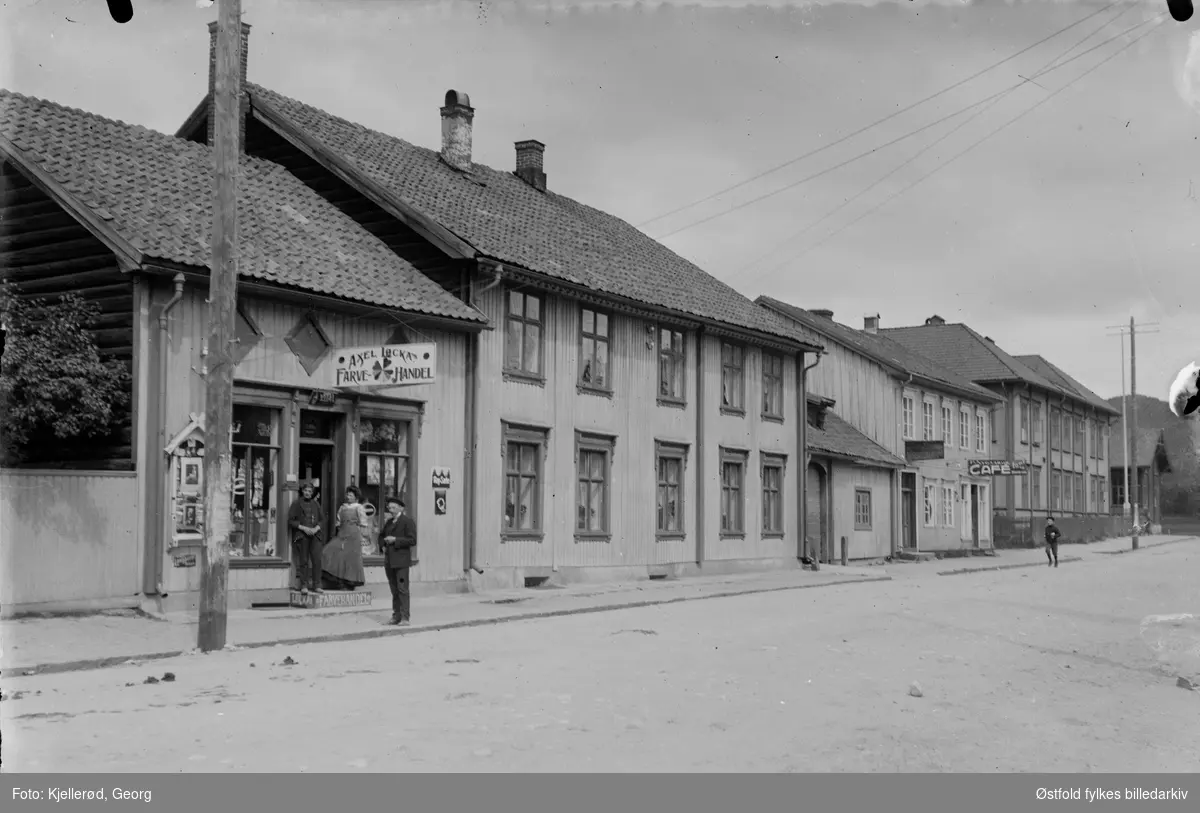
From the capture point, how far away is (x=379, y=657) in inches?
551

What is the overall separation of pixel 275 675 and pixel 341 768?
503 cm

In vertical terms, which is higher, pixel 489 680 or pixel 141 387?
pixel 141 387

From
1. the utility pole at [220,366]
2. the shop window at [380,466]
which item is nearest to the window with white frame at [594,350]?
the shop window at [380,466]

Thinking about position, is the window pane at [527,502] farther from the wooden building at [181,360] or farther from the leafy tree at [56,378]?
the leafy tree at [56,378]

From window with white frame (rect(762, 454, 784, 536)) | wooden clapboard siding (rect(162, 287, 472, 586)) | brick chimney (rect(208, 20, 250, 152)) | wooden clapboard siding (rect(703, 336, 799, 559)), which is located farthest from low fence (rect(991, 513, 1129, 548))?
brick chimney (rect(208, 20, 250, 152))

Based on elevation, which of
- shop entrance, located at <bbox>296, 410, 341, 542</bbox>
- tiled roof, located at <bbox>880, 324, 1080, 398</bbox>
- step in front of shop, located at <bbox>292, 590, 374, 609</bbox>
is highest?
tiled roof, located at <bbox>880, 324, 1080, 398</bbox>

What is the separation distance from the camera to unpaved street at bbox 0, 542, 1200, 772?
8102 millimetres

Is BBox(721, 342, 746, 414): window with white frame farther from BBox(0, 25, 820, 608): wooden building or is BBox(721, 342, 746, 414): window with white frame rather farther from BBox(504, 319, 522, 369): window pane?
BBox(504, 319, 522, 369): window pane

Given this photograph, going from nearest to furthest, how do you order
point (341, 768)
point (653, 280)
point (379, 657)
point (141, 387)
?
point (341, 768) → point (379, 657) → point (141, 387) → point (653, 280)

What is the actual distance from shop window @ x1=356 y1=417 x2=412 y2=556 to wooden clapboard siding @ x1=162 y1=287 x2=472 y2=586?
0.76ft

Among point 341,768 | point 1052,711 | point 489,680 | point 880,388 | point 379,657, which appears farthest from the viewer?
point 880,388

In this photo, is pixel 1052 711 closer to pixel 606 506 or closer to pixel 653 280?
pixel 606 506

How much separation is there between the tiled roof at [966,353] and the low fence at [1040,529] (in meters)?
6.36

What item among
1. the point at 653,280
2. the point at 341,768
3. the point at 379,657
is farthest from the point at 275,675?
the point at 653,280
